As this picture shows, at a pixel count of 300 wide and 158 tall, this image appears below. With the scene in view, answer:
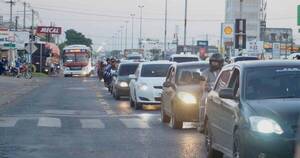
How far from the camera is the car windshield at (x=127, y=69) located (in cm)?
3600

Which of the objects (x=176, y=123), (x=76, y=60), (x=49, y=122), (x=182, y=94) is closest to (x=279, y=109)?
Answer: (x=176, y=123)

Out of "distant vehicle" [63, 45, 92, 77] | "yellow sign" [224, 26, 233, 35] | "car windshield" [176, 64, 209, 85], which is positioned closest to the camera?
"car windshield" [176, 64, 209, 85]

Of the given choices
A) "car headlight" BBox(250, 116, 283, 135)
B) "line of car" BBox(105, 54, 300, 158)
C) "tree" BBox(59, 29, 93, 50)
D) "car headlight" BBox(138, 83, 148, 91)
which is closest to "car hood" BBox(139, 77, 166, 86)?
"car headlight" BBox(138, 83, 148, 91)

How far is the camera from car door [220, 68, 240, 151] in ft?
37.3

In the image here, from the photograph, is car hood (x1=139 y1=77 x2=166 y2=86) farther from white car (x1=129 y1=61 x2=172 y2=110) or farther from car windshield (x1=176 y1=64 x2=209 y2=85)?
car windshield (x1=176 y1=64 x2=209 y2=85)

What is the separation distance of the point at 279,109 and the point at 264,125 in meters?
0.32

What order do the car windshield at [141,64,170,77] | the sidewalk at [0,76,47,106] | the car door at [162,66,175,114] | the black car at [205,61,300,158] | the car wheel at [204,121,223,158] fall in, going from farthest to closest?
the sidewalk at [0,76,47,106] → the car windshield at [141,64,170,77] → the car door at [162,66,175,114] → the car wheel at [204,121,223,158] → the black car at [205,61,300,158]

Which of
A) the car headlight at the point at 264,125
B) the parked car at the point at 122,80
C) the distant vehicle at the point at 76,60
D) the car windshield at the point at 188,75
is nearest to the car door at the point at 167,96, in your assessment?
the car windshield at the point at 188,75

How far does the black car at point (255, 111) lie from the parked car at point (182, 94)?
208 inches

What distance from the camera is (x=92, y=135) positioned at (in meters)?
17.5

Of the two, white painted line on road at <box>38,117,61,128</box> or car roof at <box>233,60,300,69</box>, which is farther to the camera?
white painted line on road at <box>38,117,61,128</box>

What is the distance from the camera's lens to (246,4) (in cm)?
11919

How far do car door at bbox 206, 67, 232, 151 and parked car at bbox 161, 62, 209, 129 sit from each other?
5022 millimetres

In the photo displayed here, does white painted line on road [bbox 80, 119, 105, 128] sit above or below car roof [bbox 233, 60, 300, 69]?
below
